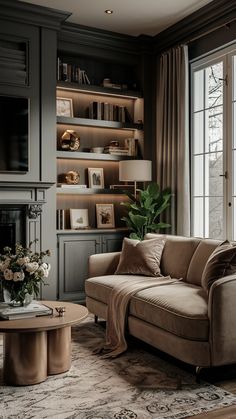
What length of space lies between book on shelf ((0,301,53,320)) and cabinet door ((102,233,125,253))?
2.20 m

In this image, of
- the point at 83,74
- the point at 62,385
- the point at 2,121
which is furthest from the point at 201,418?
the point at 83,74

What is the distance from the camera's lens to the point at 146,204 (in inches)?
200

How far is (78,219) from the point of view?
5.41 metres

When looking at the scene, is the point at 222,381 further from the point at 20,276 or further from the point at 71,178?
the point at 71,178

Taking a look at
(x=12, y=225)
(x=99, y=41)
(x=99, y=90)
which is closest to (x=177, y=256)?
(x=12, y=225)

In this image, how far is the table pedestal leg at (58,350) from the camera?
2.99 metres

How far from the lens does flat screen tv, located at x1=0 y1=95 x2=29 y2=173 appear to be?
185 inches

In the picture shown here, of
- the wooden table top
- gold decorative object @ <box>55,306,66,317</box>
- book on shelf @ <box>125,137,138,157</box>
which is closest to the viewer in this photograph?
the wooden table top

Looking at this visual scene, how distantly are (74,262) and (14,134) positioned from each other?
1562mm

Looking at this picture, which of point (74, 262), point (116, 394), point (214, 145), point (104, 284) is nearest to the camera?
point (116, 394)

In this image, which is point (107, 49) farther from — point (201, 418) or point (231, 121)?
point (201, 418)

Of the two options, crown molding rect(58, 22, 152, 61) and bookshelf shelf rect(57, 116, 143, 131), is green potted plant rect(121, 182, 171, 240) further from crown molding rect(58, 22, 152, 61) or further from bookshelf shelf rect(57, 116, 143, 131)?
crown molding rect(58, 22, 152, 61)

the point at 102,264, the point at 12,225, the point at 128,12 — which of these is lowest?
the point at 102,264

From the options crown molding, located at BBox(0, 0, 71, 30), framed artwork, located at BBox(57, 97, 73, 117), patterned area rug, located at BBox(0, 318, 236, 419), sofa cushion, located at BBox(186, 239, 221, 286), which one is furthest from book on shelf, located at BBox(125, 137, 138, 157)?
patterned area rug, located at BBox(0, 318, 236, 419)
